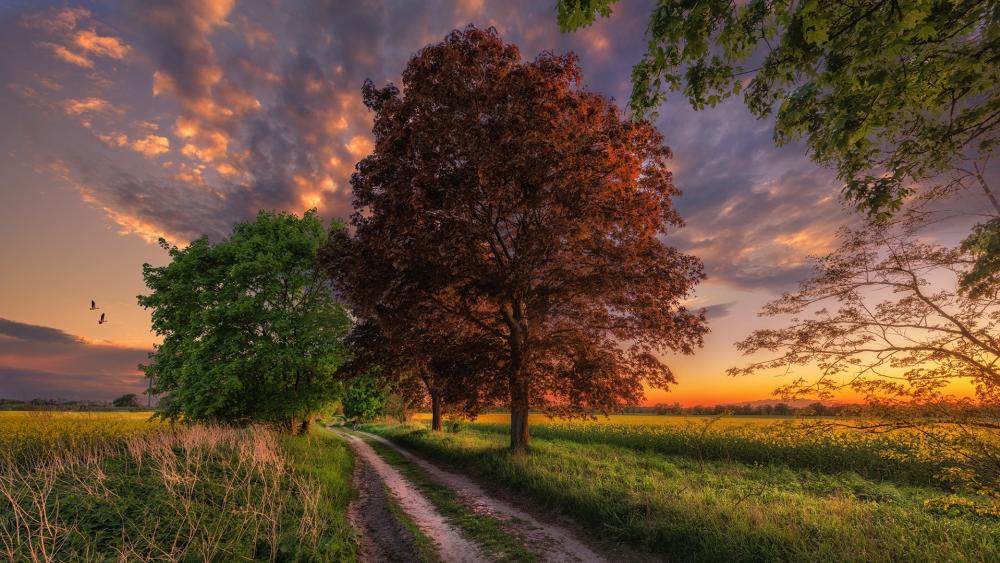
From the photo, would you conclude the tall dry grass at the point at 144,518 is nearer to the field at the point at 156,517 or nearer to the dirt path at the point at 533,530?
the field at the point at 156,517

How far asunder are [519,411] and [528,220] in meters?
7.14

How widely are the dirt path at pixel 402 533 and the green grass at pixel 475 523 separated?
0.68ft

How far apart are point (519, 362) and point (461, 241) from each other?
4.77 m

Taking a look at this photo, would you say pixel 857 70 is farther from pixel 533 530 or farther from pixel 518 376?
pixel 518 376

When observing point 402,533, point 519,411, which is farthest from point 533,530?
point 519,411

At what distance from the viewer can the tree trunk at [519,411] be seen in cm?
1424

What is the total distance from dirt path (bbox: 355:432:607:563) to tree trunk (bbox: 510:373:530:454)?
260 cm

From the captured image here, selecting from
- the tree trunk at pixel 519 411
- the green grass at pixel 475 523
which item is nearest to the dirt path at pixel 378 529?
the green grass at pixel 475 523

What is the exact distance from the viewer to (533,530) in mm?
8969

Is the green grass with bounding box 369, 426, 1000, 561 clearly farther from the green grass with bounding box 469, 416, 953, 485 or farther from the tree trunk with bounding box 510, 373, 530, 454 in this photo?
the green grass with bounding box 469, 416, 953, 485

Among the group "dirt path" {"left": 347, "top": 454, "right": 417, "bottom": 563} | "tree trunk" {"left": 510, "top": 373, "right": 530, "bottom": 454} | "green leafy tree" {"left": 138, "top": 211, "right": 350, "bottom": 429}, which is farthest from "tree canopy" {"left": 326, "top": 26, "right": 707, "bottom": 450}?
"green leafy tree" {"left": 138, "top": 211, "right": 350, "bottom": 429}

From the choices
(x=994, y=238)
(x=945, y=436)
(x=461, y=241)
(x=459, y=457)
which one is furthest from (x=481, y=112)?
(x=459, y=457)

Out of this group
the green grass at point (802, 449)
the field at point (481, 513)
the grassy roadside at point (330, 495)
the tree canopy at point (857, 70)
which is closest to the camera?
the tree canopy at point (857, 70)

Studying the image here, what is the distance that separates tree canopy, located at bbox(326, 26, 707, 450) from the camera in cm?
1248
